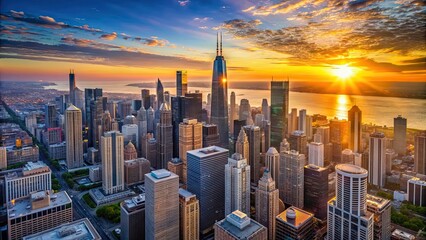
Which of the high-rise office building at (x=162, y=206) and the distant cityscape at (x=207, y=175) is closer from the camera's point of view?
the distant cityscape at (x=207, y=175)

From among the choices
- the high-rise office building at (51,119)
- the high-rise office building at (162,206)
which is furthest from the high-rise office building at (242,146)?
the high-rise office building at (51,119)

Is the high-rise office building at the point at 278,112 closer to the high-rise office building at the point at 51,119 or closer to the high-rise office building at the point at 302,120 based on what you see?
the high-rise office building at the point at 302,120

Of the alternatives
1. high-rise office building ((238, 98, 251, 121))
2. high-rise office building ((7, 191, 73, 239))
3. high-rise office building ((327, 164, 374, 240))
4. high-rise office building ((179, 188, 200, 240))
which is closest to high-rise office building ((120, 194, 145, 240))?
high-rise office building ((179, 188, 200, 240))

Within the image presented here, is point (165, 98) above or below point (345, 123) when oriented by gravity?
above

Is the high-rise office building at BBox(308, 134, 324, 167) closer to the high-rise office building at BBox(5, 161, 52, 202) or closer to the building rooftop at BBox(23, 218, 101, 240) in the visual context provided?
the building rooftop at BBox(23, 218, 101, 240)

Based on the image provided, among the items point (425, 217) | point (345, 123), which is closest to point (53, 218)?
point (425, 217)

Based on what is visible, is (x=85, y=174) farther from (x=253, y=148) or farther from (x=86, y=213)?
(x=253, y=148)
